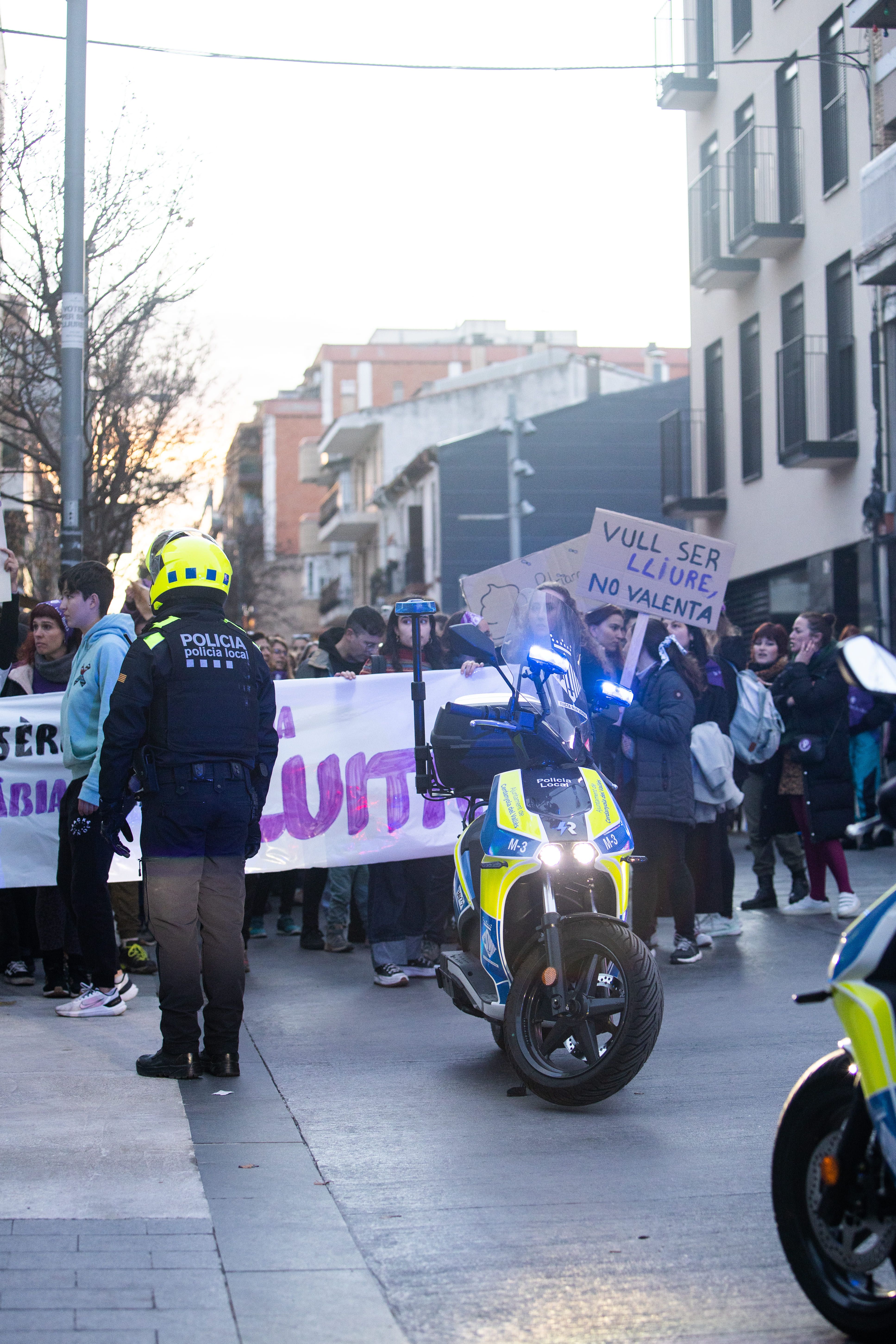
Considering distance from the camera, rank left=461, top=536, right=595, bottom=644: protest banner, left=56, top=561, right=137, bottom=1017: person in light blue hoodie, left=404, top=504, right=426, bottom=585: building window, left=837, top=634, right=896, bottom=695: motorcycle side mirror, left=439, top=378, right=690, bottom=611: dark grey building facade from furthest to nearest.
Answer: left=404, top=504, right=426, bottom=585: building window < left=439, top=378, right=690, bottom=611: dark grey building facade < left=461, top=536, right=595, bottom=644: protest banner < left=56, top=561, right=137, bottom=1017: person in light blue hoodie < left=837, top=634, right=896, bottom=695: motorcycle side mirror

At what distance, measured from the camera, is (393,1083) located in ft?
21.1

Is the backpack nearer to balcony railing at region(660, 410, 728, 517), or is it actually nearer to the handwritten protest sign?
the handwritten protest sign

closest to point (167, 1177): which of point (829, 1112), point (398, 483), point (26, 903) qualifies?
point (829, 1112)

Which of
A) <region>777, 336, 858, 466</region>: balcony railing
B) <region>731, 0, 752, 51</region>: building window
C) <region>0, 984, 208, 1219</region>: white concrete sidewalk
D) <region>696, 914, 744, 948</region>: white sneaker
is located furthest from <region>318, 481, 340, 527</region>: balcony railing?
<region>0, 984, 208, 1219</region>: white concrete sidewalk

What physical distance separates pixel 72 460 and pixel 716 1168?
8288mm

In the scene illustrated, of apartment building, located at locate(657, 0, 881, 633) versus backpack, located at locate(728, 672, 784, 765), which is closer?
backpack, located at locate(728, 672, 784, 765)

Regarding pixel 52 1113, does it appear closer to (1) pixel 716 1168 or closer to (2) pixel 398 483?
(1) pixel 716 1168

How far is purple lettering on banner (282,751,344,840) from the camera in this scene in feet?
33.3

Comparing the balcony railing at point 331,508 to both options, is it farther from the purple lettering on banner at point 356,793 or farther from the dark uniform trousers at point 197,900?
the dark uniform trousers at point 197,900

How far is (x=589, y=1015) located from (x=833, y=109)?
18488mm

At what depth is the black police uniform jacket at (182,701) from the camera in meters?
6.31

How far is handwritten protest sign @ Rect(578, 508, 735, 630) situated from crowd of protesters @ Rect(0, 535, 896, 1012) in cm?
18

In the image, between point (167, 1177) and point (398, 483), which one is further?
point (398, 483)

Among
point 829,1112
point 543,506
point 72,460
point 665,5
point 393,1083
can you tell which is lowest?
point 393,1083
